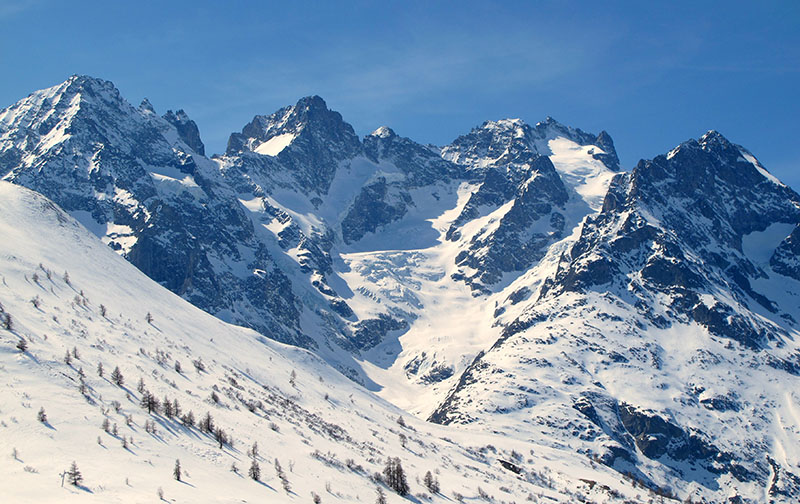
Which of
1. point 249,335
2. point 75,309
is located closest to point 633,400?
point 249,335

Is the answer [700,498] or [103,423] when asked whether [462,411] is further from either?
[103,423]

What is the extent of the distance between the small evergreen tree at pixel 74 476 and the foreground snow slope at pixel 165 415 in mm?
440

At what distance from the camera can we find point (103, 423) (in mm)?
35875

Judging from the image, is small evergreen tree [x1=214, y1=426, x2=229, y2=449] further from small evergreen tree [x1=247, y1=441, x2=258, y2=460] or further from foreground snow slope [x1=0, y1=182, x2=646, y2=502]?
small evergreen tree [x1=247, y1=441, x2=258, y2=460]

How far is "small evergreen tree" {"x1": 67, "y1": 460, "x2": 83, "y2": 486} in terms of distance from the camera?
28781 millimetres

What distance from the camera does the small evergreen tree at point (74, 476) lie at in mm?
28781

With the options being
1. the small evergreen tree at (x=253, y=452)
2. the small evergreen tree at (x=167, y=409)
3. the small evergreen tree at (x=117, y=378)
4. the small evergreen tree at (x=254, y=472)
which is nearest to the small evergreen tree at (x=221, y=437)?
the small evergreen tree at (x=253, y=452)

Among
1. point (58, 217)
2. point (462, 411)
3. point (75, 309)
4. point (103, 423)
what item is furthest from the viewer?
point (462, 411)

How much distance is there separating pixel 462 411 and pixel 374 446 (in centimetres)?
11439

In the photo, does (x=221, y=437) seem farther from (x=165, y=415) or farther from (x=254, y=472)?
(x=254, y=472)

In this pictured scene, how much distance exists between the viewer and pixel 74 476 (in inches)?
1141

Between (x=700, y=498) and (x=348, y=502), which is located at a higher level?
(x=700, y=498)

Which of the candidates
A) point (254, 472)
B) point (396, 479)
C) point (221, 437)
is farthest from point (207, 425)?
point (396, 479)

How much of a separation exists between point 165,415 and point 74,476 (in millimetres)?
12653
